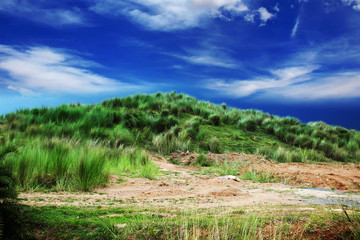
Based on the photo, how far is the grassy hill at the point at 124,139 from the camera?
13.3ft

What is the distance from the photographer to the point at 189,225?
6.09ft

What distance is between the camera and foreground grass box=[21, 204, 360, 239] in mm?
1738

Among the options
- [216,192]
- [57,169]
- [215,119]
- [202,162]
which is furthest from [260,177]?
[215,119]

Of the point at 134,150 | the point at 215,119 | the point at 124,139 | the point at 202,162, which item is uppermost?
the point at 215,119

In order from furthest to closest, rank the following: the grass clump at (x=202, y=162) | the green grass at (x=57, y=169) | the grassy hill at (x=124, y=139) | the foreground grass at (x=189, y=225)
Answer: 1. the grass clump at (x=202, y=162)
2. the grassy hill at (x=124, y=139)
3. the green grass at (x=57, y=169)
4. the foreground grass at (x=189, y=225)

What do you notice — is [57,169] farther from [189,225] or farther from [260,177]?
[260,177]

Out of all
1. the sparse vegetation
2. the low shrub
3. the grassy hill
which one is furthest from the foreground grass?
the low shrub

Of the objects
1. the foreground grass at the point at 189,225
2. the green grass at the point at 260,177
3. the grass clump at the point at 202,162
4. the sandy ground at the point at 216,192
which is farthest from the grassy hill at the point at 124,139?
the green grass at the point at 260,177

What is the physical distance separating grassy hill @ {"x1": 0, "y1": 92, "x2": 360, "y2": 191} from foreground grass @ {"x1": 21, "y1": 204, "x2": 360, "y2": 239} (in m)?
1.89

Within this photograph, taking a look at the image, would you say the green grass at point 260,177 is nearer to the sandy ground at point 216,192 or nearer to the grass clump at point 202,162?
the sandy ground at point 216,192

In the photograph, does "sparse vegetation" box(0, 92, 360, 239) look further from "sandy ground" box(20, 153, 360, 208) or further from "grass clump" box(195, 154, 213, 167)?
"sandy ground" box(20, 153, 360, 208)

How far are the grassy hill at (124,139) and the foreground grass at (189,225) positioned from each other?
1.89 m

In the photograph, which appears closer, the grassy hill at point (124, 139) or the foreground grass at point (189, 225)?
the foreground grass at point (189, 225)

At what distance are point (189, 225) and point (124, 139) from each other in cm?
677
